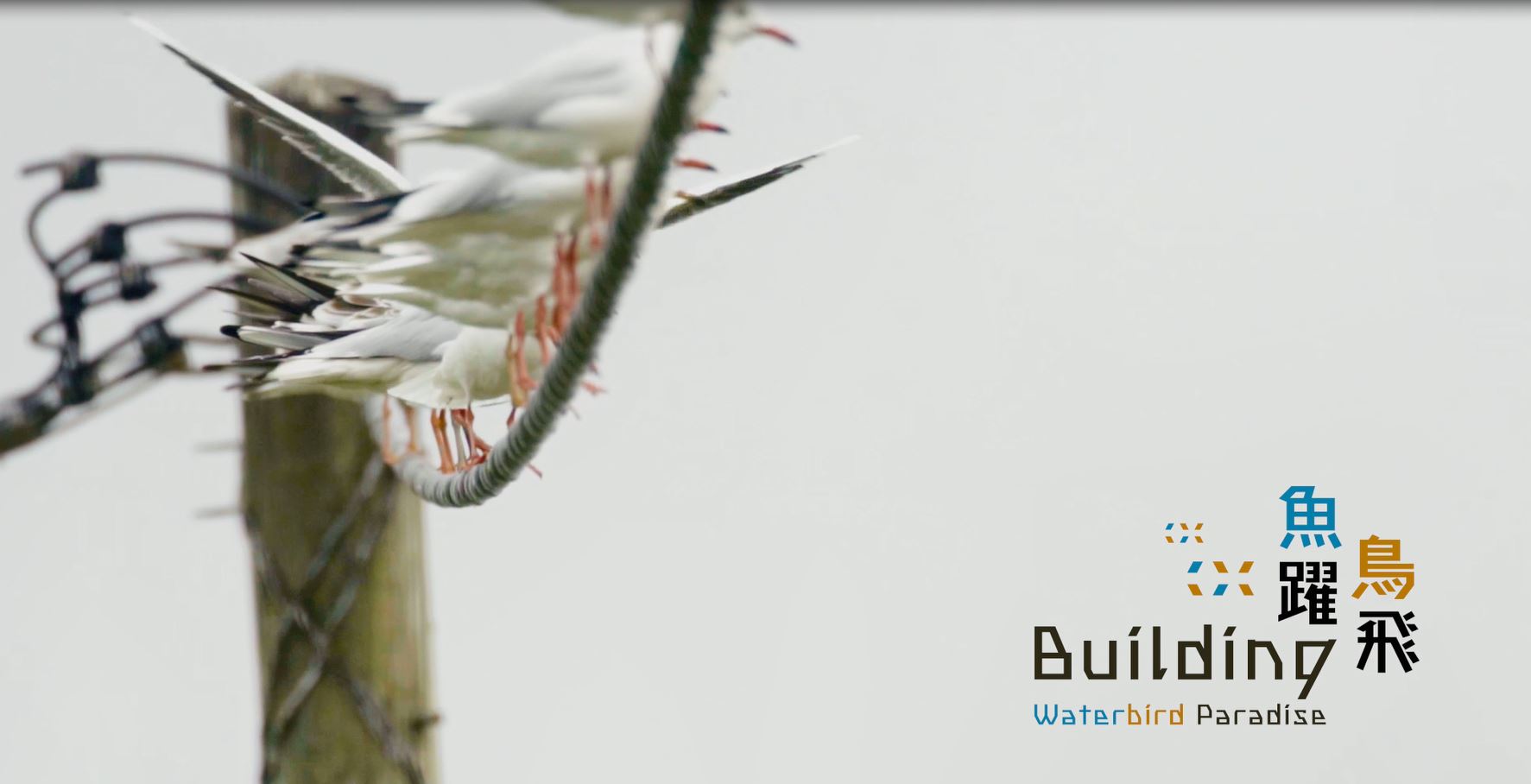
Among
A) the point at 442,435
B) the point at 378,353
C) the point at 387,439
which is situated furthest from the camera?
the point at 387,439

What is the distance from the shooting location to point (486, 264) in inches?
27.8

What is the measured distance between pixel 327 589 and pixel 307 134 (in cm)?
51

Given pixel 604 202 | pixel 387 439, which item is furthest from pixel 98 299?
pixel 604 202

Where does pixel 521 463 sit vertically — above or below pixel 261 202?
below

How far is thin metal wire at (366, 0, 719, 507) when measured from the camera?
0.53 meters

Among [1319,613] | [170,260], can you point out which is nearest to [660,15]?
[170,260]

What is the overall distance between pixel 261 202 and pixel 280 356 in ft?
1.63

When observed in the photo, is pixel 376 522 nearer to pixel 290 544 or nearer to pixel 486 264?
pixel 290 544

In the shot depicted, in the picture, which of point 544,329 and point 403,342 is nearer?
point 544,329

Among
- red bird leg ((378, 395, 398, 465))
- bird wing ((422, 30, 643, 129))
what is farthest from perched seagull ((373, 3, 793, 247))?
red bird leg ((378, 395, 398, 465))

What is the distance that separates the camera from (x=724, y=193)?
2.67 ft

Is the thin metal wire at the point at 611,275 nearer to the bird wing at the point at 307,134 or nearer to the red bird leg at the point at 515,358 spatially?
the red bird leg at the point at 515,358

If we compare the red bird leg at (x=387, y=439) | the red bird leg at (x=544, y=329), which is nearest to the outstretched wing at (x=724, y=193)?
the red bird leg at (x=544, y=329)

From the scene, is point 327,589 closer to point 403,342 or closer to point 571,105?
point 403,342
